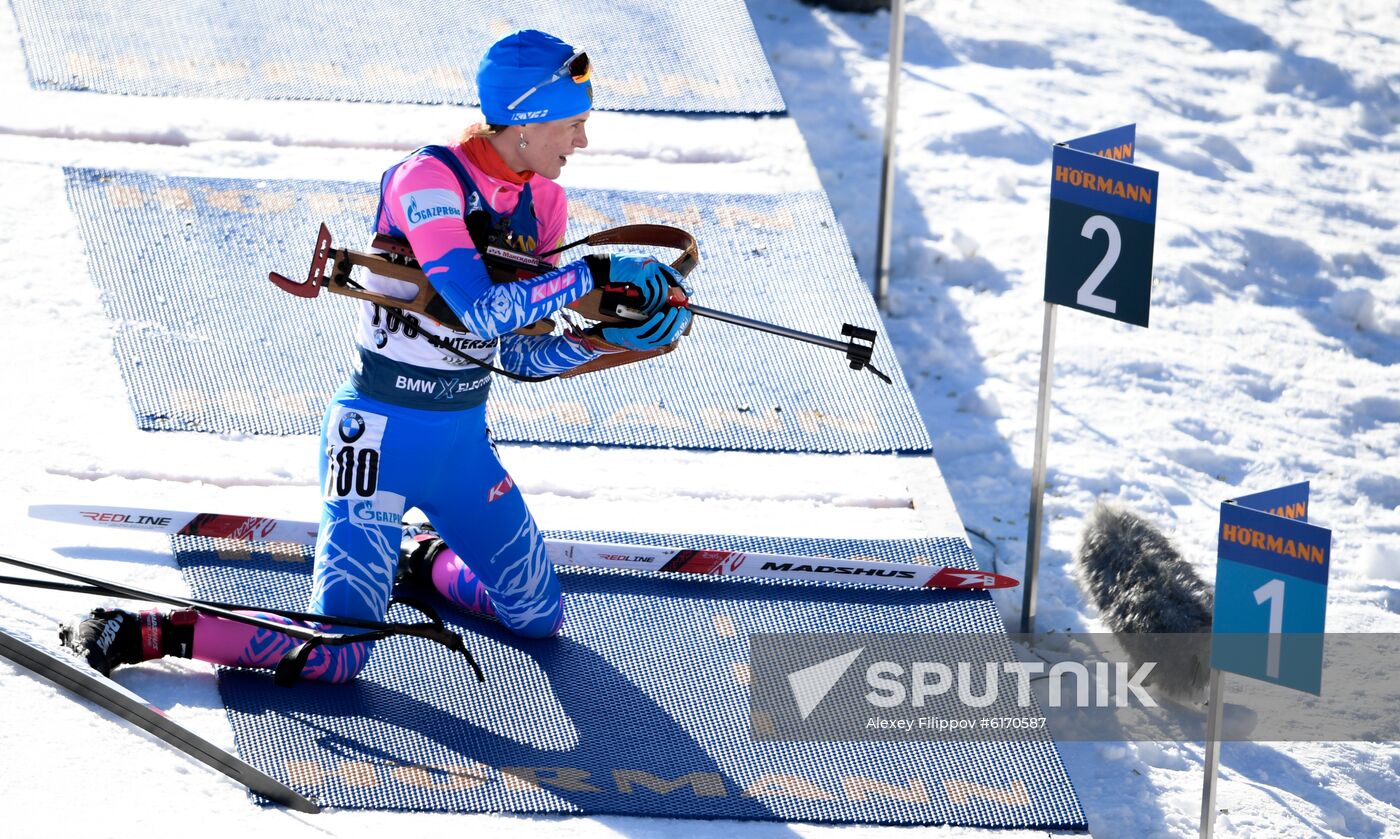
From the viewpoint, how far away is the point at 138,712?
3.65 m

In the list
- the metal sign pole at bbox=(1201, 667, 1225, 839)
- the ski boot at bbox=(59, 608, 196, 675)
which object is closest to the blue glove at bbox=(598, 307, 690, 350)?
the ski boot at bbox=(59, 608, 196, 675)

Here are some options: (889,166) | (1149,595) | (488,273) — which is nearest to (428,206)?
(488,273)

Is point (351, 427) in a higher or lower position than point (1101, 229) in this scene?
lower

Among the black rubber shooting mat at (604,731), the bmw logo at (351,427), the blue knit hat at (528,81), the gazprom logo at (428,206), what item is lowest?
the black rubber shooting mat at (604,731)

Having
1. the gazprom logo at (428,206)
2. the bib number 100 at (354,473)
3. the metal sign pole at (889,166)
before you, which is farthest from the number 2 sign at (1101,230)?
the metal sign pole at (889,166)

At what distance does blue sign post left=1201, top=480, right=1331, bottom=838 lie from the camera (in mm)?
3430

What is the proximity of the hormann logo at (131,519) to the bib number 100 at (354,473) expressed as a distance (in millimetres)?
806

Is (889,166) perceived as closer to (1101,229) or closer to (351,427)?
(1101,229)

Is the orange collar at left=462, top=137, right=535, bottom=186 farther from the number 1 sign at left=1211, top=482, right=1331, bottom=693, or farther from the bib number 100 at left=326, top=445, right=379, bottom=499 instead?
Answer: the number 1 sign at left=1211, top=482, right=1331, bottom=693

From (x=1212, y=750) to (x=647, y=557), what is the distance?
158 centimetres

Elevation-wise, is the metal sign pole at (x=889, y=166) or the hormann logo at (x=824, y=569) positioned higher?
the metal sign pole at (x=889, y=166)

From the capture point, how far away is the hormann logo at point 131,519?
4.43 metres

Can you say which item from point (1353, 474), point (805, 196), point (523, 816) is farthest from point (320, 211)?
point (1353, 474)

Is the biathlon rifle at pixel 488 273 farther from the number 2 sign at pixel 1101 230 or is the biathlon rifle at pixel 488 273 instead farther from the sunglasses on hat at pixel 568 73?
the number 2 sign at pixel 1101 230
